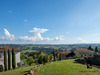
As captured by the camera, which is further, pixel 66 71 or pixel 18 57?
pixel 18 57

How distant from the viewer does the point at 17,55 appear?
32656 mm

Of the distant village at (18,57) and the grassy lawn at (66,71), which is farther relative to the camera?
the distant village at (18,57)

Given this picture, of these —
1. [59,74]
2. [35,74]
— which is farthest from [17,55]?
[59,74]

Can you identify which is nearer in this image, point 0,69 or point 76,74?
point 76,74

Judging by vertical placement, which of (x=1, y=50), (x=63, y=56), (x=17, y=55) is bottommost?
(x=63, y=56)

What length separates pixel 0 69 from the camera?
23578 mm

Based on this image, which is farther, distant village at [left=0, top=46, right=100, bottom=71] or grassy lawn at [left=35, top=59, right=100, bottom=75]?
distant village at [left=0, top=46, right=100, bottom=71]

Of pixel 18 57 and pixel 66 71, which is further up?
pixel 66 71

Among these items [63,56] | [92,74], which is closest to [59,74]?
[92,74]

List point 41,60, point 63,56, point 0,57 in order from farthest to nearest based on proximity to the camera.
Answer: point 63,56
point 41,60
point 0,57

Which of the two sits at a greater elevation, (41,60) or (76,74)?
(76,74)

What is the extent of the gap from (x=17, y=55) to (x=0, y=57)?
6.19 meters

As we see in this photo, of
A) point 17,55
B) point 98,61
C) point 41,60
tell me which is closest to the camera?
point 98,61

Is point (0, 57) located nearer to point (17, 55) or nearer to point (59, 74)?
point (17, 55)
